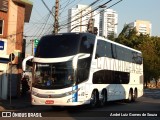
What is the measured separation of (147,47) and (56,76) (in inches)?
2411

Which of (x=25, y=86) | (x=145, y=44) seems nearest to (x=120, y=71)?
(x=25, y=86)

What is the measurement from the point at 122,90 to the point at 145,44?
5424 cm

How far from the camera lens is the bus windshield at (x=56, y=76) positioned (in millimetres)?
20125

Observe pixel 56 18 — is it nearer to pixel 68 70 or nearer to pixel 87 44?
pixel 87 44

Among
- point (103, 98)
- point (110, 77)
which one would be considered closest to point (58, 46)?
point (103, 98)

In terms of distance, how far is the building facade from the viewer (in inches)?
1177

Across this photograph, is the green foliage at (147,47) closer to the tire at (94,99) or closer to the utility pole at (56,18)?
the utility pole at (56,18)

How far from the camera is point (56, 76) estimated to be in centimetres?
2027

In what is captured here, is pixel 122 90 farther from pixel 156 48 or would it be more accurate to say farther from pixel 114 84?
pixel 156 48

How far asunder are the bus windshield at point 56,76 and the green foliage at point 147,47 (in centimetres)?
5855

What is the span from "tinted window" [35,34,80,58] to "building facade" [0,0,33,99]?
8712mm

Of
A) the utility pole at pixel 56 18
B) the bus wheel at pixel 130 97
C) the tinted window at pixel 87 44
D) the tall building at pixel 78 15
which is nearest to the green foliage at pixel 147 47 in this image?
the tall building at pixel 78 15

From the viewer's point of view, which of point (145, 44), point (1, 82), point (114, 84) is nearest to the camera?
point (114, 84)

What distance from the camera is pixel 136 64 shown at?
31.5 metres
